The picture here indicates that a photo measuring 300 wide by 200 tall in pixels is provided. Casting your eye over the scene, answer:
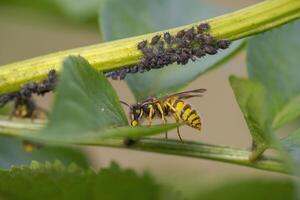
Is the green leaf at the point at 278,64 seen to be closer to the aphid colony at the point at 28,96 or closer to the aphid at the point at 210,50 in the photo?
the aphid at the point at 210,50

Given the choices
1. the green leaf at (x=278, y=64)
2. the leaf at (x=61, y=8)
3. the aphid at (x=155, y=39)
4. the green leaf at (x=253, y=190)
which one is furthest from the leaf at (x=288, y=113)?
the leaf at (x=61, y=8)

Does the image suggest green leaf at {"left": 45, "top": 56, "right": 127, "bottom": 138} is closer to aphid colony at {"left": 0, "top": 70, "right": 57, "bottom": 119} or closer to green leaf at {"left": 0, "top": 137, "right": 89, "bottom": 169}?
aphid colony at {"left": 0, "top": 70, "right": 57, "bottom": 119}

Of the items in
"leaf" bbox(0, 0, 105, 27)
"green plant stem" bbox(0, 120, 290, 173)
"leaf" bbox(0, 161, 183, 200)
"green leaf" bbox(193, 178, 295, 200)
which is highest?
"leaf" bbox(0, 0, 105, 27)

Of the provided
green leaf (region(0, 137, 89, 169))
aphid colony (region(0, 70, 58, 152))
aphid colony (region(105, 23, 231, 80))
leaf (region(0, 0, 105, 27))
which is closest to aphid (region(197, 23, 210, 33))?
aphid colony (region(105, 23, 231, 80))

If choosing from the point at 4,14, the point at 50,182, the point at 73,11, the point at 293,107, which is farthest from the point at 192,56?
the point at 4,14

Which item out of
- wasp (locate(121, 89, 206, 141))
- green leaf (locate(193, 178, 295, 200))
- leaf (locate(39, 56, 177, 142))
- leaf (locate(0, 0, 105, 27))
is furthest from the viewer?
leaf (locate(0, 0, 105, 27))

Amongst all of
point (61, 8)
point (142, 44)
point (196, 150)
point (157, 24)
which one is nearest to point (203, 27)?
point (142, 44)

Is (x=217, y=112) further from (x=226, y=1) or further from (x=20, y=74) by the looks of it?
(x=20, y=74)
